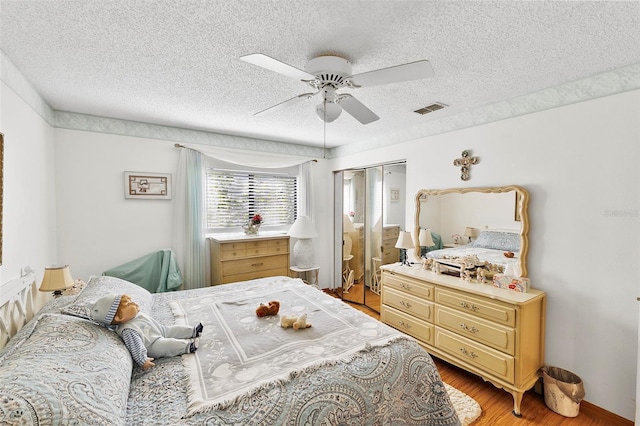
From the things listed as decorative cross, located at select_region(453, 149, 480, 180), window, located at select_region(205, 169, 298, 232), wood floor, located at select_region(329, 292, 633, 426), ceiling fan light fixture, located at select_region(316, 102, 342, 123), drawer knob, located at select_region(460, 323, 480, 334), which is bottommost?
wood floor, located at select_region(329, 292, 633, 426)

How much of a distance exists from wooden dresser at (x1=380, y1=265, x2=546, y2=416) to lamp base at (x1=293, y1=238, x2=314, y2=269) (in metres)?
1.60

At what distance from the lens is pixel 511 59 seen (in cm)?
179

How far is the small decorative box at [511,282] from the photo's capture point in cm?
229

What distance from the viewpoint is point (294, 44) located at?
1615 millimetres

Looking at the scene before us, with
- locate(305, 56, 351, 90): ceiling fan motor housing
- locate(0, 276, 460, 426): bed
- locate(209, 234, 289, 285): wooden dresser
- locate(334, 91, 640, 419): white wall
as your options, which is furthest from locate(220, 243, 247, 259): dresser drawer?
locate(334, 91, 640, 419): white wall

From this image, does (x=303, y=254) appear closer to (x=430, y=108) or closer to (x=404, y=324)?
(x=404, y=324)

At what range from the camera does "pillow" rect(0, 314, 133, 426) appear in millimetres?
844

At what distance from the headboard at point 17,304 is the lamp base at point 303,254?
2720mm

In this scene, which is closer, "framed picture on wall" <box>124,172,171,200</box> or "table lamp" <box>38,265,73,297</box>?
"table lamp" <box>38,265,73,297</box>

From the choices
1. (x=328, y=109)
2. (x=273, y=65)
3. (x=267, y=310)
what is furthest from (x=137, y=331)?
(x=328, y=109)

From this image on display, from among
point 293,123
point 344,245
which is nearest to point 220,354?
point 293,123

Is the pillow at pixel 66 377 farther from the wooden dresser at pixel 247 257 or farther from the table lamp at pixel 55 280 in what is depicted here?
the wooden dresser at pixel 247 257

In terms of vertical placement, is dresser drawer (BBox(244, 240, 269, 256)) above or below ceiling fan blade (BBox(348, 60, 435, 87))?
below

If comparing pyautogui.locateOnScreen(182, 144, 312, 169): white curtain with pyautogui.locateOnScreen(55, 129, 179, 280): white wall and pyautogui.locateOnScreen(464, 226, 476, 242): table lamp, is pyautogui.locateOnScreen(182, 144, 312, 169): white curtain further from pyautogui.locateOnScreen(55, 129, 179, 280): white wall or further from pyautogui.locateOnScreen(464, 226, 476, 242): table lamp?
pyautogui.locateOnScreen(464, 226, 476, 242): table lamp
